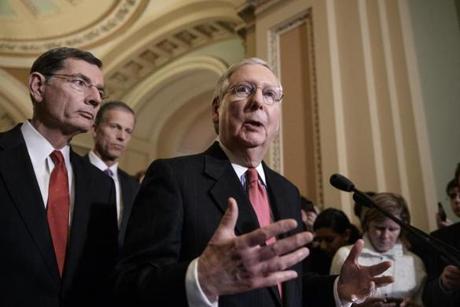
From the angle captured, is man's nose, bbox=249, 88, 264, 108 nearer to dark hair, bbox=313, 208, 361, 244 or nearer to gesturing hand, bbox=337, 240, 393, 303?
gesturing hand, bbox=337, 240, 393, 303

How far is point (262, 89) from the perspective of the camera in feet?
4.92

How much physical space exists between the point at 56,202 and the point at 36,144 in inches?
9.0

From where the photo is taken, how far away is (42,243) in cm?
133

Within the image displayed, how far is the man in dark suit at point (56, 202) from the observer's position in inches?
51.1

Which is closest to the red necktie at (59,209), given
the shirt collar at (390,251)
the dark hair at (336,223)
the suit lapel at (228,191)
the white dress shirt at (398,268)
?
the suit lapel at (228,191)

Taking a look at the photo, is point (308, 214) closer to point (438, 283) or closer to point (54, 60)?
point (438, 283)

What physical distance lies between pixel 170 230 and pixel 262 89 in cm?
59

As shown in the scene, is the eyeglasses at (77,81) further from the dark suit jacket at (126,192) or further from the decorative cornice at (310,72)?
the decorative cornice at (310,72)

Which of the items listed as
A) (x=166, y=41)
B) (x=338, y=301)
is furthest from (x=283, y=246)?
(x=166, y=41)

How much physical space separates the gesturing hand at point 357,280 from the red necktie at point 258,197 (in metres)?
0.28

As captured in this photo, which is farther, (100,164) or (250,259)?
(100,164)

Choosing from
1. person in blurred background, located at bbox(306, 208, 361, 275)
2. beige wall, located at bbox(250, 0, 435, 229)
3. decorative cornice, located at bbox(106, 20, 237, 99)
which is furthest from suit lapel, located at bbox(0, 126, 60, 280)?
decorative cornice, located at bbox(106, 20, 237, 99)

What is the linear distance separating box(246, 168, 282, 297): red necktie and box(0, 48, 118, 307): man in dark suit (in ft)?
1.72

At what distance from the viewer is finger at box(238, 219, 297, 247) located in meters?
0.90
